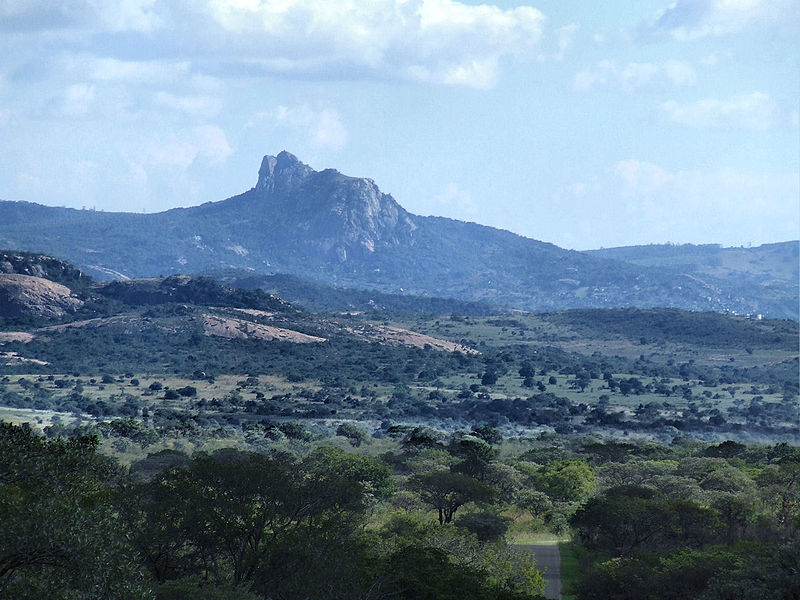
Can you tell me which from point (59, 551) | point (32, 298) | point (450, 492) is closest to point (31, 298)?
point (32, 298)

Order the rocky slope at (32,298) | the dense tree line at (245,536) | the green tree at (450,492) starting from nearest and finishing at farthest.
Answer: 1. the dense tree line at (245,536)
2. the green tree at (450,492)
3. the rocky slope at (32,298)

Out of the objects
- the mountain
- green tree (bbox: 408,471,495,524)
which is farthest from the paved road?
the mountain

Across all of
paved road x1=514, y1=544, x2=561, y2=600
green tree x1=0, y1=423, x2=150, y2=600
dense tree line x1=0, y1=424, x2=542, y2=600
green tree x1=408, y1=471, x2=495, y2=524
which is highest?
green tree x1=0, y1=423, x2=150, y2=600

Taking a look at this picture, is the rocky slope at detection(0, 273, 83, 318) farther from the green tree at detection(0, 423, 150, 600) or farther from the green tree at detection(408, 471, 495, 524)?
the green tree at detection(0, 423, 150, 600)

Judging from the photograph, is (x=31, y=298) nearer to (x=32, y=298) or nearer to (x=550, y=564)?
(x=32, y=298)

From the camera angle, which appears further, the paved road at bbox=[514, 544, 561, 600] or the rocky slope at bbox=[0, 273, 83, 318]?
the rocky slope at bbox=[0, 273, 83, 318]

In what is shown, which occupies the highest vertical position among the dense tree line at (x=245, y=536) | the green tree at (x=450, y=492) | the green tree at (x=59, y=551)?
the green tree at (x=59, y=551)

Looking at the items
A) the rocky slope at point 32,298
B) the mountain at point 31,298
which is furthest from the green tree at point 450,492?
the rocky slope at point 32,298

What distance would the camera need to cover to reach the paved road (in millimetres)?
43656

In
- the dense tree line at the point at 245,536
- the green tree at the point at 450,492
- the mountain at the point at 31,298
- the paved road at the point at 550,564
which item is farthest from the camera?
the mountain at the point at 31,298

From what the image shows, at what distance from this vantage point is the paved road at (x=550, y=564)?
43656mm

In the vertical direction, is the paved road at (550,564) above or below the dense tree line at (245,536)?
below

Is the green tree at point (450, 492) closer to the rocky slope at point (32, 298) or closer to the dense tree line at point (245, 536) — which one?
the dense tree line at point (245, 536)

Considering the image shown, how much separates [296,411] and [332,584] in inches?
3395
